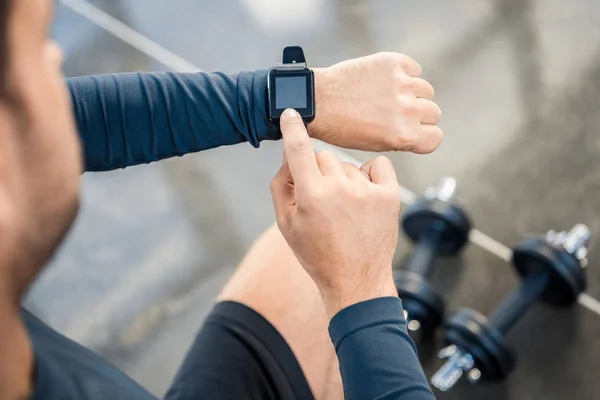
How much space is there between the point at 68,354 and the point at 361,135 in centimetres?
47

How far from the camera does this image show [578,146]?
52.6 inches

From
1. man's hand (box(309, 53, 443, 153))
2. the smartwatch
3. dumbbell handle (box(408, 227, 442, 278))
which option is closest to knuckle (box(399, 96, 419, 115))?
man's hand (box(309, 53, 443, 153))

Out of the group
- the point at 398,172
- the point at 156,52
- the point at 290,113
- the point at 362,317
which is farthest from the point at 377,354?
the point at 156,52

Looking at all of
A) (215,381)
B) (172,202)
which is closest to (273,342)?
(215,381)

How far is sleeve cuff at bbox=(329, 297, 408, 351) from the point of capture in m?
0.65

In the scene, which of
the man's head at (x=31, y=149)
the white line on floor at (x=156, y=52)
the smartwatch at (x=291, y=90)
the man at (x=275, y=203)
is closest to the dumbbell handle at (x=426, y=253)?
the white line on floor at (x=156, y=52)

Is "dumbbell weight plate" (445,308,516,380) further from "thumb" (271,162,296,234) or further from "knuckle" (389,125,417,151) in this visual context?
"thumb" (271,162,296,234)

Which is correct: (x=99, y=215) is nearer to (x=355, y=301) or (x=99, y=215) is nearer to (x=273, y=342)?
(x=273, y=342)

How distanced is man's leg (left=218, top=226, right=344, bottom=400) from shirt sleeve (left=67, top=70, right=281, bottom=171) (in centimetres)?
17

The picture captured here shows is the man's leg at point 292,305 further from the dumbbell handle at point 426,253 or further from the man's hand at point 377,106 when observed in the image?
the dumbbell handle at point 426,253

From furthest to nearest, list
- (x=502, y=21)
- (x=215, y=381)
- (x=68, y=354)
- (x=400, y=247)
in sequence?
(x=502, y=21), (x=400, y=247), (x=215, y=381), (x=68, y=354)

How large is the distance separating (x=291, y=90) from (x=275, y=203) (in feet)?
0.58

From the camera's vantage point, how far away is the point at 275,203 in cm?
73

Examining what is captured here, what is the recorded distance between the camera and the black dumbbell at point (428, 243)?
43.4 inches
